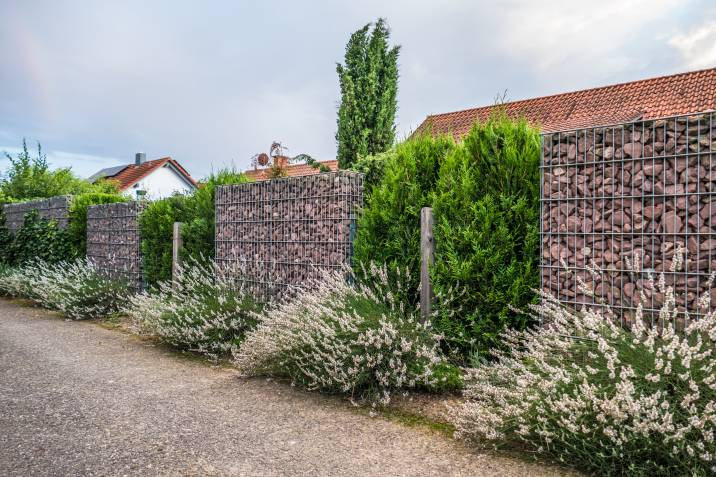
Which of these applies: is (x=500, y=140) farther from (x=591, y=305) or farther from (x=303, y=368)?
(x=303, y=368)

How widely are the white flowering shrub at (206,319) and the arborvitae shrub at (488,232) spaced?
2.53 metres

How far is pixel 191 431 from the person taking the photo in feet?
12.9

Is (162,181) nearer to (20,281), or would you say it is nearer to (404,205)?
(20,281)

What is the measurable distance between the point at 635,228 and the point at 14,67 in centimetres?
1004

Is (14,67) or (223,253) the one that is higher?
(14,67)

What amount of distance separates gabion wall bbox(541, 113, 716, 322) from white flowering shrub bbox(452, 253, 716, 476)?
61 centimetres

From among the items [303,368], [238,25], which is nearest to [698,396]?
[303,368]

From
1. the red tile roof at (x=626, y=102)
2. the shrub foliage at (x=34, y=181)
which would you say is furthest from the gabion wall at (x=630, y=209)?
the shrub foliage at (x=34, y=181)

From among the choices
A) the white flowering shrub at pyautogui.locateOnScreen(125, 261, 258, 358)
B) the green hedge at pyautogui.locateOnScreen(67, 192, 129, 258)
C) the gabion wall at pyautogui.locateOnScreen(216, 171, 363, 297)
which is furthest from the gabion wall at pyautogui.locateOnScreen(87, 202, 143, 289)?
the white flowering shrub at pyautogui.locateOnScreen(125, 261, 258, 358)

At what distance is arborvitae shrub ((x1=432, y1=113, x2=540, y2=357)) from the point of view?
4895mm

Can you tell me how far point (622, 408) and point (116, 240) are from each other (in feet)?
34.5

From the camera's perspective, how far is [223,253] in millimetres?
8305

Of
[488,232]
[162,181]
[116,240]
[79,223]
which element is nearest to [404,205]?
[488,232]

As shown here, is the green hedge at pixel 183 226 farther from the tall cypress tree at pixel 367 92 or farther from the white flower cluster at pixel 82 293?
the tall cypress tree at pixel 367 92
